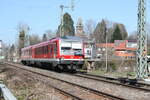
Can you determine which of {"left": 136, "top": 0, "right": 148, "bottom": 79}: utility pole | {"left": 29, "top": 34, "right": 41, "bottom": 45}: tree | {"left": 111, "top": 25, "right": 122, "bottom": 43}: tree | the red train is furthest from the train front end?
{"left": 111, "top": 25, "right": 122, "bottom": 43}: tree

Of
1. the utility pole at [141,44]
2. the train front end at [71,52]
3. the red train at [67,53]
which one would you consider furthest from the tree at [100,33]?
the utility pole at [141,44]

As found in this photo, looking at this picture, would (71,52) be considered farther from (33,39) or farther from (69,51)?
(33,39)

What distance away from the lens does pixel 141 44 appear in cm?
1652

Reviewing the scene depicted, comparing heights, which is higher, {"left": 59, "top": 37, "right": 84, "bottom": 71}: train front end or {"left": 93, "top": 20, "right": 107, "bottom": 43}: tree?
{"left": 93, "top": 20, "right": 107, "bottom": 43}: tree

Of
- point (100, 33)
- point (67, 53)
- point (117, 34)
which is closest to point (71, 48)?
point (67, 53)

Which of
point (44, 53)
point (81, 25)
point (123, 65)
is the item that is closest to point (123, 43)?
point (81, 25)

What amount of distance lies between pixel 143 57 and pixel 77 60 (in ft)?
23.4

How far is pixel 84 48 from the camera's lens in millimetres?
23203

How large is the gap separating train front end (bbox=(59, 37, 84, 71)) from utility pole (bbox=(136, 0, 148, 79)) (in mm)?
6930

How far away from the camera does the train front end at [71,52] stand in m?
22.2

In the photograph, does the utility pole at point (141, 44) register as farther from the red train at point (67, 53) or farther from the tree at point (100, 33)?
the tree at point (100, 33)

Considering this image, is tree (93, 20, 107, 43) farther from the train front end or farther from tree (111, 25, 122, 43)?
the train front end

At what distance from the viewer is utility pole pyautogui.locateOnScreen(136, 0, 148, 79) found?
16.4 metres

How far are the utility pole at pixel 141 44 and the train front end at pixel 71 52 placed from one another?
6.93 meters
